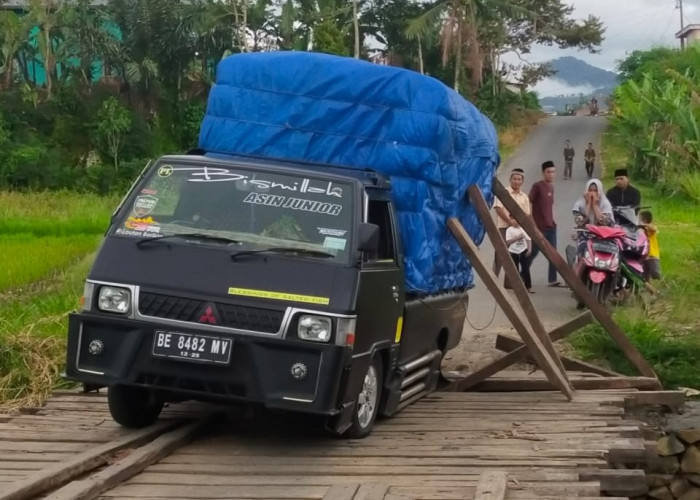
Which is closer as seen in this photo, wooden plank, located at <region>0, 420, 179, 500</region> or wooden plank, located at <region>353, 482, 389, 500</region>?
wooden plank, located at <region>0, 420, 179, 500</region>

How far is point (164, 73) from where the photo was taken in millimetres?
45344

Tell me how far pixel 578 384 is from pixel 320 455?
3.50 metres

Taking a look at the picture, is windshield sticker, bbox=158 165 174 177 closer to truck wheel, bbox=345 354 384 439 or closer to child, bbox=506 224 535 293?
truck wheel, bbox=345 354 384 439

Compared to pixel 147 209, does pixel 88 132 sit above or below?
below

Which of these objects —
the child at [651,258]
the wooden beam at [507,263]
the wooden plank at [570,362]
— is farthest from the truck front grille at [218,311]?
the child at [651,258]

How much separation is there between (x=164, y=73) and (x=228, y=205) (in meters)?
39.2

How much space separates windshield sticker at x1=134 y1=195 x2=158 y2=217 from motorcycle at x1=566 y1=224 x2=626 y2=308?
A: 23.0 ft

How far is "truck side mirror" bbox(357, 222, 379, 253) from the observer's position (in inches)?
270

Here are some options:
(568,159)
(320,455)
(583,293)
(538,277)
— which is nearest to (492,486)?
(320,455)

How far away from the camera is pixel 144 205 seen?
7.25 meters

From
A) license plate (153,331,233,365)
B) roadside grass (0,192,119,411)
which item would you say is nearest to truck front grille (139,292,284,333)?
license plate (153,331,233,365)

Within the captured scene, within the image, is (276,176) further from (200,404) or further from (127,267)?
(200,404)

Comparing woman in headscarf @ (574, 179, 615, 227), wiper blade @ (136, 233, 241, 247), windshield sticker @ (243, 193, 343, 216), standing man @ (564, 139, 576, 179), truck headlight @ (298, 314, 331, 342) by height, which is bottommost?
standing man @ (564, 139, 576, 179)

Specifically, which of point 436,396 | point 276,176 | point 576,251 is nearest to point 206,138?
point 276,176
